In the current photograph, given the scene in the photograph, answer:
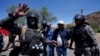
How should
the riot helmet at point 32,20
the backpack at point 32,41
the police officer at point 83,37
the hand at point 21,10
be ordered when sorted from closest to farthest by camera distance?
1. the hand at point 21,10
2. the backpack at point 32,41
3. the riot helmet at point 32,20
4. the police officer at point 83,37

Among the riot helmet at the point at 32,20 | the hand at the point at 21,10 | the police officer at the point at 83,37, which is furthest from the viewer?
the police officer at the point at 83,37

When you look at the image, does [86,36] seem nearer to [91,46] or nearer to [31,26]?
[91,46]

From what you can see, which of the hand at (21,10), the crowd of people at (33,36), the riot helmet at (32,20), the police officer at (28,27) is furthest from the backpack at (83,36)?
the hand at (21,10)

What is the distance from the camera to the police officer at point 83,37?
8.75 m

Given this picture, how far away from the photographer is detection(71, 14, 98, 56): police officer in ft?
28.7

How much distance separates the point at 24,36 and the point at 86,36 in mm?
2634

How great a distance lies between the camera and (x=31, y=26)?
22.1 ft

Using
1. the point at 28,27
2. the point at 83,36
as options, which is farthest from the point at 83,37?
the point at 28,27

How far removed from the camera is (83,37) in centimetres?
886

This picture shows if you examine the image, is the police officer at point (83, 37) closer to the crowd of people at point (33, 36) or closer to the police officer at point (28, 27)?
the crowd of people at point (33, 36)

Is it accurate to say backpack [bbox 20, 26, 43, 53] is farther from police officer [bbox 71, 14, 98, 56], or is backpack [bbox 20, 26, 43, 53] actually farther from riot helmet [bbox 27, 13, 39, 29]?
police officer [bbox 71, 14, 98, 56]

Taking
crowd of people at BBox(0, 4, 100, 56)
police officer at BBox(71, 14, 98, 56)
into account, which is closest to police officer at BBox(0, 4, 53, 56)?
crowd of people at BBox(0, 4, 100, 56)

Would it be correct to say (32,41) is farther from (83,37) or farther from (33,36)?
(83,37)

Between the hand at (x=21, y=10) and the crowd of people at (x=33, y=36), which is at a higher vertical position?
the hand at (x=21, y=10)
